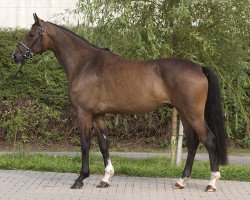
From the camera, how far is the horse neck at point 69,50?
1022 cm

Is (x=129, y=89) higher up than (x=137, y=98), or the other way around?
(x=129, y=89)

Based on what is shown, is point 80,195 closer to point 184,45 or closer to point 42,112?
point 184,45

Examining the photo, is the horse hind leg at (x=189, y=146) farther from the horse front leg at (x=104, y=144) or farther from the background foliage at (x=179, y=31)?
the background foliage at (x=179, y=31)

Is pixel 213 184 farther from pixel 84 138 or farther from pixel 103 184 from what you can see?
pixel 84 138

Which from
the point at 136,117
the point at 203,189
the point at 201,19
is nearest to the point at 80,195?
the point at 203,189

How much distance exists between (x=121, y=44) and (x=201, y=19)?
156 cm

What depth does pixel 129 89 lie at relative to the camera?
9.84m

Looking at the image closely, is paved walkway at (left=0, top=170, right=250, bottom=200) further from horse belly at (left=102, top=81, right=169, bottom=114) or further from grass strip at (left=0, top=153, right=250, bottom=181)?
horse belly at (left=102, top=81, right=169, bottom=114)

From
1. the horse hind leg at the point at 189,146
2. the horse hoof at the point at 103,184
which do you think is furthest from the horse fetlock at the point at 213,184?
the horse hoof at the point at 103,184

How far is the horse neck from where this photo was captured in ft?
33.5

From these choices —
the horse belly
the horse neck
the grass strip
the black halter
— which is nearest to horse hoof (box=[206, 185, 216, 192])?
the grass strip

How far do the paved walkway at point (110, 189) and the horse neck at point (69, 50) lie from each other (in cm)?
180

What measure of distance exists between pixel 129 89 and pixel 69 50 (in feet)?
4.00

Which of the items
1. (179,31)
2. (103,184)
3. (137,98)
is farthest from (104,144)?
(179,31)
